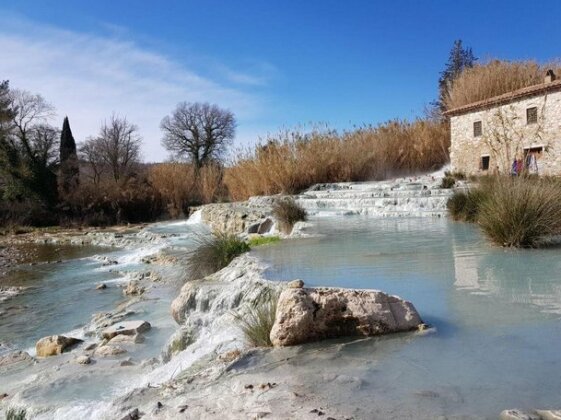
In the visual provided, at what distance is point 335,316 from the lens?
3617 mm

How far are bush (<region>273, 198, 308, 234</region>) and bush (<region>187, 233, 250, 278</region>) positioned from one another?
3574 millimetres

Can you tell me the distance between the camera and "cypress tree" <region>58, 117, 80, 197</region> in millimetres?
29359

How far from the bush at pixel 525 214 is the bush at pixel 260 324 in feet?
12.7

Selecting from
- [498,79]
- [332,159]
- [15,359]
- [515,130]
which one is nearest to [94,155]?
[332,159]

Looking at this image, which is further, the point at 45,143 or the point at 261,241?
the point at 45,143

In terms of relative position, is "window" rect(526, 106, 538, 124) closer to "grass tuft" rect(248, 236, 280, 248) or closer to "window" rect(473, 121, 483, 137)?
"window" rect(473, 121, 483, 137)

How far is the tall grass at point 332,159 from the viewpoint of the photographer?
18.1 metres

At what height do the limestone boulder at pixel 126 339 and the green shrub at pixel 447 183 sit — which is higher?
the green shrub at pixel 447 183

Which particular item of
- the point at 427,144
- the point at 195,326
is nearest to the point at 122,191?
the point at 427,144

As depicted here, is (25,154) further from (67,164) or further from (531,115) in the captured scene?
(531,115)

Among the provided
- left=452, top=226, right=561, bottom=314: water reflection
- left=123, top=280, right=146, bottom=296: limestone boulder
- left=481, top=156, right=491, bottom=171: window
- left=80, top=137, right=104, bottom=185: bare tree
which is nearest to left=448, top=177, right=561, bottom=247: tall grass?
left=452, top=226, right=561, bottom=314: water reflection

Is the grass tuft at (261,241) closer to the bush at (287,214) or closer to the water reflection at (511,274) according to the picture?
the bush at (287,214)

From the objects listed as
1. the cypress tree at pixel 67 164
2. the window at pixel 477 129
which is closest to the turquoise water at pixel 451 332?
the window at pixel 477 129

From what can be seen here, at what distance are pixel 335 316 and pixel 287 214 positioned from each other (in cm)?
771
